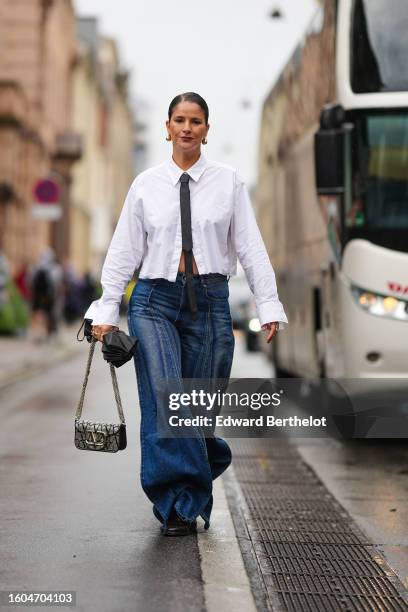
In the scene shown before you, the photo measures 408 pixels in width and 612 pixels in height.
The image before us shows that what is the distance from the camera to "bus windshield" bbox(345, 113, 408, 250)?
10461 mm

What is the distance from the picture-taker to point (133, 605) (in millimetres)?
5484

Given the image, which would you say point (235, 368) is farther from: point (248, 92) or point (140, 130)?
point (140, 130)

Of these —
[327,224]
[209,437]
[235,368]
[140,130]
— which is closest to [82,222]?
[235,368]

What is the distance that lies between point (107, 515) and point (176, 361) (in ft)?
4.00

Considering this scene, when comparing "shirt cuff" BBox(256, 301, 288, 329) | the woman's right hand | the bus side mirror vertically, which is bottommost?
the woman's right hand

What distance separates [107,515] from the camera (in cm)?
764

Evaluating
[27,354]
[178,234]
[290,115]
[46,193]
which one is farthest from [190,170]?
[46,193]

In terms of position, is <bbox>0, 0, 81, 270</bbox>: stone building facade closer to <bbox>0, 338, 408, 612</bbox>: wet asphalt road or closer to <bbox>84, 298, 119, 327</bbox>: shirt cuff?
<bbox>0, 338, 408, 612</bbox>: wet asphalt road

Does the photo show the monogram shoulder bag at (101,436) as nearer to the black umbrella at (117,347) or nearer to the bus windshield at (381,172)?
the black umbrella at (117,347)

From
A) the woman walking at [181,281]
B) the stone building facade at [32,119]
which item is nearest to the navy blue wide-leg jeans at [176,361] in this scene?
the woman walking at [181,281]

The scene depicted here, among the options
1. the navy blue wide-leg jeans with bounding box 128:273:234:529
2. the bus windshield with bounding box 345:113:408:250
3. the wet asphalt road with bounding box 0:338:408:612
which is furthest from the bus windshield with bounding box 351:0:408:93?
the navy blue wide-leg jeans with bounding box 128:273:234:529

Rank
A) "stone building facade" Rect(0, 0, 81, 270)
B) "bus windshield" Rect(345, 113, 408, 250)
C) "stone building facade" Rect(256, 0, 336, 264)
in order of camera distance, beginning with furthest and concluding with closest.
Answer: "stone building facade" Rect(0, 0, 81, 270)
"stone building facade" Rect(256, 0, 336, 264)
"bus windshield" Rect(345, 113, 408, 250)

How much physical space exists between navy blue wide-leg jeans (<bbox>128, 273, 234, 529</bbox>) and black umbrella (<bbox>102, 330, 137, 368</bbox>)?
11 cm

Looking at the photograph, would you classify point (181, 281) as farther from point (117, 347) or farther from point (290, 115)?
point (290, 115)
